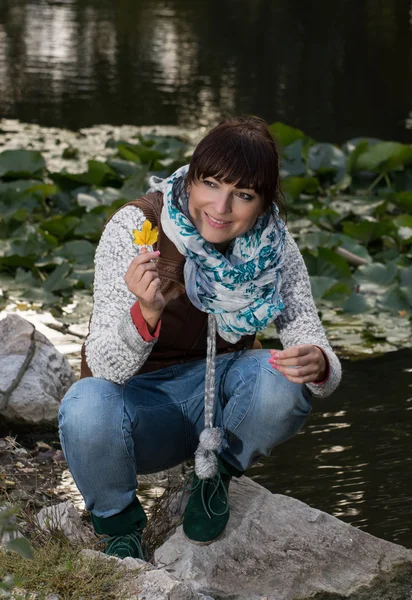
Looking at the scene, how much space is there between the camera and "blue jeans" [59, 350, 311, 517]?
2.35 meters

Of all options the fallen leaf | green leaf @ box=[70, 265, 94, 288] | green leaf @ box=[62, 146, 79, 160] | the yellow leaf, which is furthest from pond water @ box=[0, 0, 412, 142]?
the yellow leaf

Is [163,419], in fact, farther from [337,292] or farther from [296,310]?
[337,292]

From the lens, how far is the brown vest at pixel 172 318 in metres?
2.48

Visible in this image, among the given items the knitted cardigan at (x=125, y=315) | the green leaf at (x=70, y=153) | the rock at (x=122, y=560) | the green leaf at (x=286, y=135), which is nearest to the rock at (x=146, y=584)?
the rock at (x=122, y=560)

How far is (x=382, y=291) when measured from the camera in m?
4.74

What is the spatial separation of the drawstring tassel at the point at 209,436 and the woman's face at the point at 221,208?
0.76ft

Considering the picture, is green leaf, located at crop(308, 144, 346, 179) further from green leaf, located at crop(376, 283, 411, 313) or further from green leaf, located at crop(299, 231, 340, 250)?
green leaf, located at crop(376, 283, 411, 313)

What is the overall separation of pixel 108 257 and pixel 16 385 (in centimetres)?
113

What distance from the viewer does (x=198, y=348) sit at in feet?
8.50

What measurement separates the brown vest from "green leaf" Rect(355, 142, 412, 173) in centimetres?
378

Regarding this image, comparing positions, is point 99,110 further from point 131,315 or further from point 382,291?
point 131,315

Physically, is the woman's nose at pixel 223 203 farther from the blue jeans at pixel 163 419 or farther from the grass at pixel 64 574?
the grass at pixel 64 574

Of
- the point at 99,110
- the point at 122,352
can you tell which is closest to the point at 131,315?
the point at 122,352

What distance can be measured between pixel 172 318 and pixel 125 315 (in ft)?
0.73
